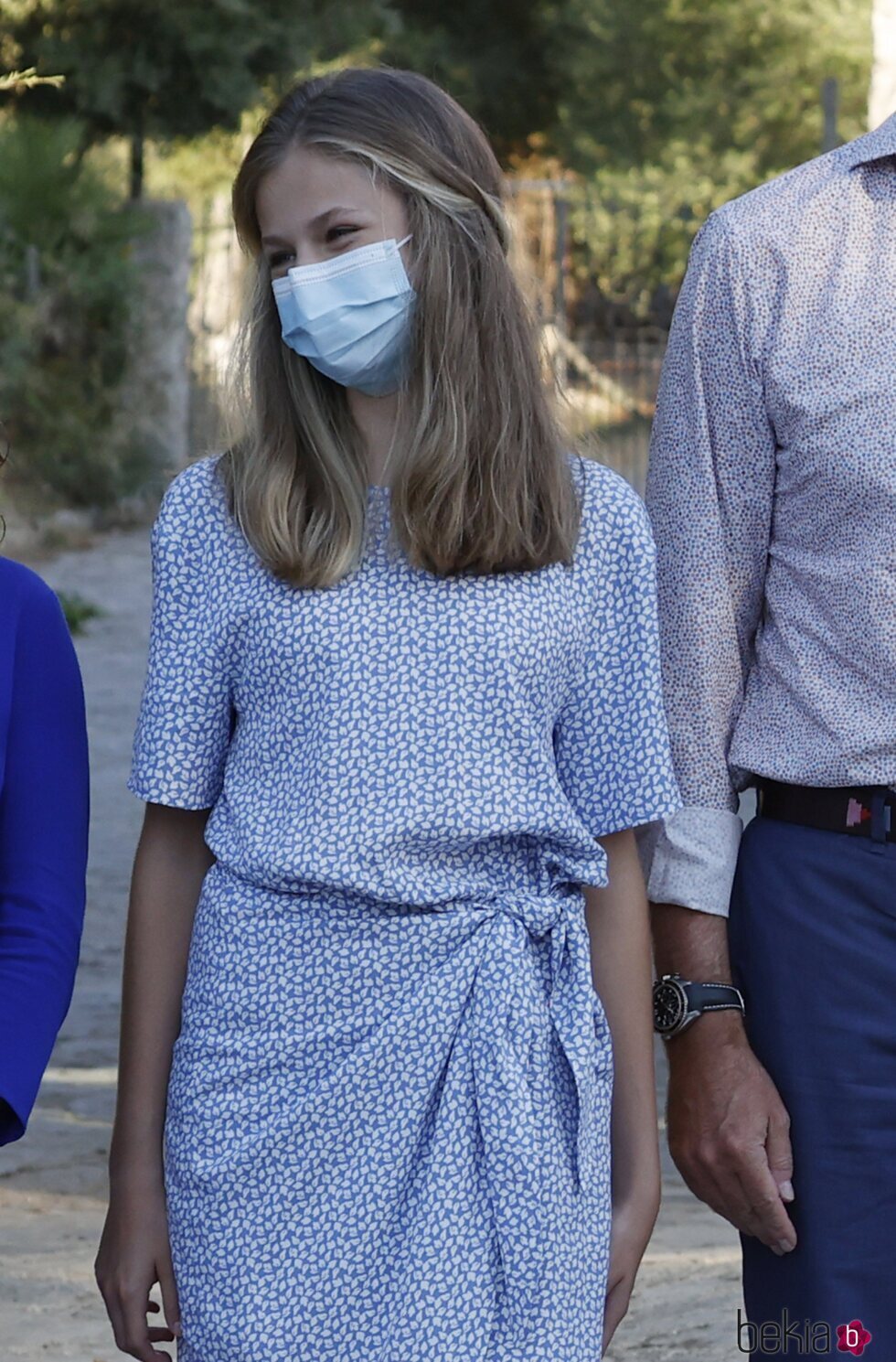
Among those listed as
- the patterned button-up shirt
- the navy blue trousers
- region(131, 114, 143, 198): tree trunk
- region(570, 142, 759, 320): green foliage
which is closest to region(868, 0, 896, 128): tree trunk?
region(570, 142, 759, 320): green foliage

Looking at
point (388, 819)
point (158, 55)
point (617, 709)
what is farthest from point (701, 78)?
point (388, 819)

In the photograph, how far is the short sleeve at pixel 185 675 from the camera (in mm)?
1975

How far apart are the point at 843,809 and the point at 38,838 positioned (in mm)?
845

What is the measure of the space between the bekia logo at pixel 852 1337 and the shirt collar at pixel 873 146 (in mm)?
1256

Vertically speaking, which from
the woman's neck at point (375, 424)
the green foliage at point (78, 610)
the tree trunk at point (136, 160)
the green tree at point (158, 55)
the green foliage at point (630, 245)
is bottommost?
the green foliage at point (78, 610)

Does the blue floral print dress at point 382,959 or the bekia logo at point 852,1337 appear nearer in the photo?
the blue floral print dress at point 382,959

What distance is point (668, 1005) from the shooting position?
216cm

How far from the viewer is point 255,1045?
6.19 feet

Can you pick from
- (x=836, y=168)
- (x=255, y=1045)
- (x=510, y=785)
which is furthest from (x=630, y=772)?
(x=836, y=168)

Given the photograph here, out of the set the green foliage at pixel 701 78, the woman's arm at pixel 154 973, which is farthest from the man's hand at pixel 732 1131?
the green foliage at pixel 701 78

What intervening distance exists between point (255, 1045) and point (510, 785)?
13.8 inches

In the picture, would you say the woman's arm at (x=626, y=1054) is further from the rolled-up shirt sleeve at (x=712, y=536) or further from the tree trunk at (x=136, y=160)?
the tree trunk at (x=136, y=160)

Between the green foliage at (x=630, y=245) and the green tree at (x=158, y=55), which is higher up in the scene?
the green tree at (x=158, y=55)

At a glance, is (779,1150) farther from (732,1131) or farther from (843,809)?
(843,809)
